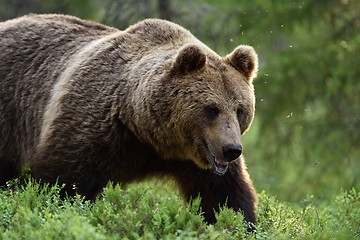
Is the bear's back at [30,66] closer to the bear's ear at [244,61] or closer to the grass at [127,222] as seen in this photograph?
the grass at [127,222]

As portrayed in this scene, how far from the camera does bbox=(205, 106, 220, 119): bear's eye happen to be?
17.6 feet

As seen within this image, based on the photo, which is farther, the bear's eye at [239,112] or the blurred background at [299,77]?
the blurred background at [299,77]

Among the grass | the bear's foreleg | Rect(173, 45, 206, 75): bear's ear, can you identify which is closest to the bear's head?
Rect(173, 45, 206, 75): bear's ear

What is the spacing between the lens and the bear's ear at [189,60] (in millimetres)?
5527

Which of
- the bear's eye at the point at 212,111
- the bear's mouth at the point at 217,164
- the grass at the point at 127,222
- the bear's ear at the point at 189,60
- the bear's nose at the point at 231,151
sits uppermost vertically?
the bear's ear at the point at 189,60

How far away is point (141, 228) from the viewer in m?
Answer: 4.70

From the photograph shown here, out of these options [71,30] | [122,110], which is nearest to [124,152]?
[122,110]

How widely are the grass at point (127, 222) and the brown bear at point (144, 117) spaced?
354 mm

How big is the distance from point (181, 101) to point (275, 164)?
7.26m

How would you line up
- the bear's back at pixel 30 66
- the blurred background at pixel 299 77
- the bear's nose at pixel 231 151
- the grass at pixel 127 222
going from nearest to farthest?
1. the grass at pixel 127 222
2. the bear's nose at pixel 231 151
3. the bear's back at pixel 30 66
4. the blurred background at pixel 299 77

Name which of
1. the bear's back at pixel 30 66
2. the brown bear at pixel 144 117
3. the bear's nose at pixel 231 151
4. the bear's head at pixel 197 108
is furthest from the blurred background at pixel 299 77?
the bear's nose at pixel 231 151

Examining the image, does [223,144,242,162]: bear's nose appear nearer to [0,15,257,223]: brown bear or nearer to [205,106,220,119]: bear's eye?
[0,15,257,223]: brown bear

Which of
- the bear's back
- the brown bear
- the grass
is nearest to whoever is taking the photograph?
the grass

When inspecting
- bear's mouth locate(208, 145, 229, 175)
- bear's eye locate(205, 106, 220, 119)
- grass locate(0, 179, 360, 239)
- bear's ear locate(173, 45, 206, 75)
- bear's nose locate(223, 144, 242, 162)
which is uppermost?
bear's ear locate(173, 45, 206, 75)
